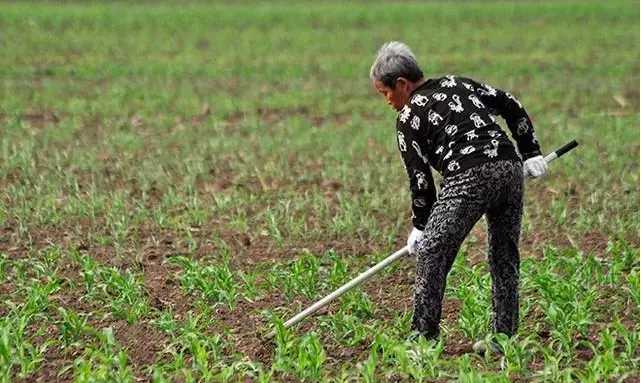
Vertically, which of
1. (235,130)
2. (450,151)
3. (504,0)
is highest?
(450,151)

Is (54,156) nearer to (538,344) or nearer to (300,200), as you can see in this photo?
(300,200)

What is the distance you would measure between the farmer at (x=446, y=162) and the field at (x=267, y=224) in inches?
17.3

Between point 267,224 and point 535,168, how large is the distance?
11.3 feet

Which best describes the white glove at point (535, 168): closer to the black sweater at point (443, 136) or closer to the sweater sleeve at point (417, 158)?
the black sweater at point (443, 136)

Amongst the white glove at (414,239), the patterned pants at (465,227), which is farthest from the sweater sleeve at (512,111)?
the white glove at (414,239)

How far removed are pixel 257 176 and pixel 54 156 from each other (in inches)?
81.9

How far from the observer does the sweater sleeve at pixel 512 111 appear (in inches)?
273

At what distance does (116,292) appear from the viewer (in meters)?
8.14

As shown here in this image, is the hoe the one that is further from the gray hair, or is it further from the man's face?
the gray hair

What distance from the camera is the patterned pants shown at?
670 cm

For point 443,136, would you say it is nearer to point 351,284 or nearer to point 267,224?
point 351,284

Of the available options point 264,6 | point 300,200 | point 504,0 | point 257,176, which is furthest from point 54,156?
point 504,0

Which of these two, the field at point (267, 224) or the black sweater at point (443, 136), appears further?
the field at point (267, 224)

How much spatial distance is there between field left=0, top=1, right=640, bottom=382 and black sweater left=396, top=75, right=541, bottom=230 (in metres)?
0.85
